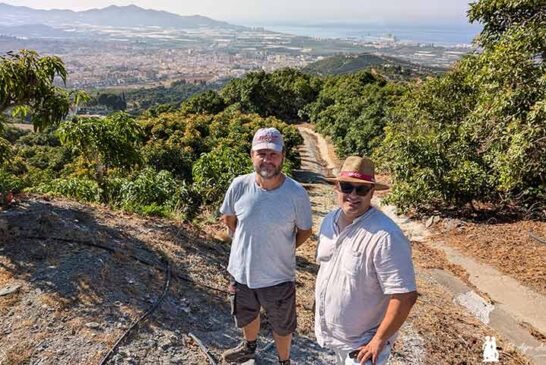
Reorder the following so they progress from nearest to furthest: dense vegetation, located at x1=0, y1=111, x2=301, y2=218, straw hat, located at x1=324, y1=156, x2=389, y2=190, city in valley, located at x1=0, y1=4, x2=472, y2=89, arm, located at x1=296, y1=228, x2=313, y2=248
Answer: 1. straw hat, located at x1=324, y1=156, x2=389, y2=190
2. arm, located at x1=296, y1=228, x2=313, y2=248
3. dense vegetation, located at x1=0, y1=111, x2=301, y2=218
4. city in valley, located at x1=0, y1=4, x2=472, y2=89

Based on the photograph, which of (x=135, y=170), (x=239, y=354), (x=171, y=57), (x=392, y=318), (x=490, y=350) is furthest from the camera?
(x=171, y=57)

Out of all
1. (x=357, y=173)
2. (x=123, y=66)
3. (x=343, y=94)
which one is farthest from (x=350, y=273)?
(x=123, y=66)

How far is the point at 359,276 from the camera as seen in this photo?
2.17 m

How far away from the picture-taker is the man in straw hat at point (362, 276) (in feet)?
6.84

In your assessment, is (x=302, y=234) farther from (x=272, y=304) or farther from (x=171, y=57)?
(x=171, y=57)

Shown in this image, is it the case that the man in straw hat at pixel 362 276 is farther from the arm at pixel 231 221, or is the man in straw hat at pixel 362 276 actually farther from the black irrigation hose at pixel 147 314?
the black irrigation hose at pixel 147 314

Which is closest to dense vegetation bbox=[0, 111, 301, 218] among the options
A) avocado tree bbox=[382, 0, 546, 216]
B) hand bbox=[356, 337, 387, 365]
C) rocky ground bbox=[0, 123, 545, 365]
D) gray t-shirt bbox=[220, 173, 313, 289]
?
rocky ground bbox=[0, 123, 545, 365]

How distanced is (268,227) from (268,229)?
1cm

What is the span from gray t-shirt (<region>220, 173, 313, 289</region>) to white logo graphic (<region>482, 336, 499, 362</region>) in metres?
2.73

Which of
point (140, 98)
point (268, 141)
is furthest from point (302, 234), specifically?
point (140, 98)

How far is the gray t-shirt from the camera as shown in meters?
2.77

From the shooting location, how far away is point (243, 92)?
96.4 ft

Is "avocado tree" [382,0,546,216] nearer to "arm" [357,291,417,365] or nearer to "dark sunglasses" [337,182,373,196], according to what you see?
"dark sunglasses" [337,182,373,196]

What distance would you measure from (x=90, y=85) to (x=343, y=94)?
72.9m
